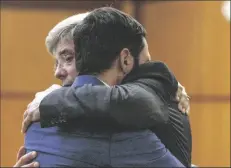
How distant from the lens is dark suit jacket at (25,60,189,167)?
133 centimetres

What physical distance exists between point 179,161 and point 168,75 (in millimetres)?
219

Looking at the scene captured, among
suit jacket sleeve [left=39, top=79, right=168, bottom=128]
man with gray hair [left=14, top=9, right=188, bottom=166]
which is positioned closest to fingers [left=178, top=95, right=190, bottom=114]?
suit jacket sleeve [left=39, top=79, right=168, bottom=128]

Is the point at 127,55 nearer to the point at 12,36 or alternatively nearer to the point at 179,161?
the point at 179,161

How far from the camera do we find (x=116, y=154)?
1316mm

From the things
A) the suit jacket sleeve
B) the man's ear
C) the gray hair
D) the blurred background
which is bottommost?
the blurred background

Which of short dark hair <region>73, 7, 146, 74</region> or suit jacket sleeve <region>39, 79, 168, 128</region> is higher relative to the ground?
short dark hair <region>73, 7, 146, 74</region>

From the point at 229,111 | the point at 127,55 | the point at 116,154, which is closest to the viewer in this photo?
the point at 116,154

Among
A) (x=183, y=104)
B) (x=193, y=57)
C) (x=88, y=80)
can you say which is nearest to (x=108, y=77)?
(x=88, y=80)

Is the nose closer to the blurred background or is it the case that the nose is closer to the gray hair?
the gray hair

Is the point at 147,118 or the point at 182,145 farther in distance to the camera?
the point at 182,145

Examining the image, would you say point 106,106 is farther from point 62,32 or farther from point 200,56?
point 200,56

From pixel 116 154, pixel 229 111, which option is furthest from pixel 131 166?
pixel 229 111

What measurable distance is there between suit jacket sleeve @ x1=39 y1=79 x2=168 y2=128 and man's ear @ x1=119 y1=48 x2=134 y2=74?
0.22ft

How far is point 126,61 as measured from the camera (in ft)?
4.69
